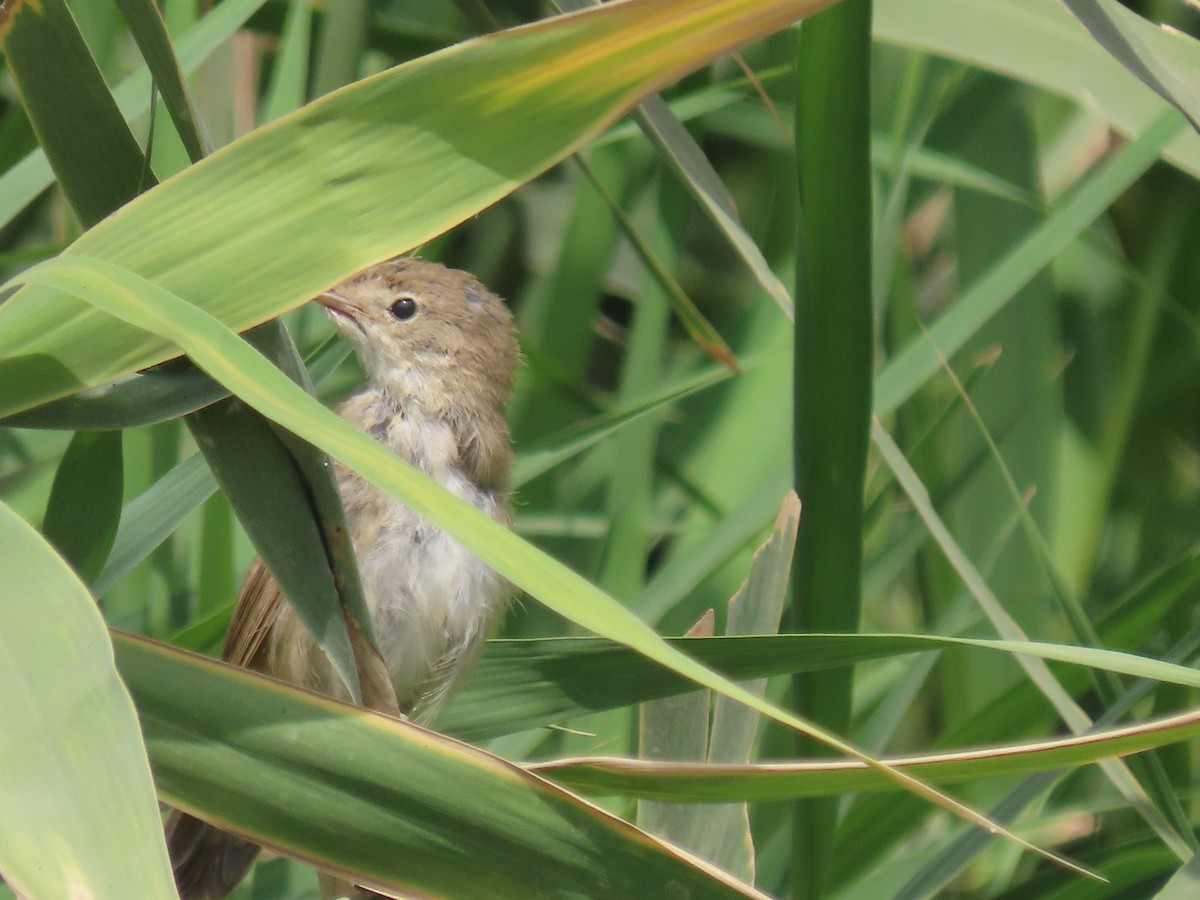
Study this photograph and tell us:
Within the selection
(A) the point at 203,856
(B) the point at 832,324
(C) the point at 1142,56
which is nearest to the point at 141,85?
(B) the point at 832,324

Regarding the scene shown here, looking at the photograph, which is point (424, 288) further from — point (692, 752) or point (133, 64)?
point (692, 752)

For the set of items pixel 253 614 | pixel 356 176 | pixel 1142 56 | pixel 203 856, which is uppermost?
pixel 1142 56

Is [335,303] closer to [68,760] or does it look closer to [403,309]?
[403,309]

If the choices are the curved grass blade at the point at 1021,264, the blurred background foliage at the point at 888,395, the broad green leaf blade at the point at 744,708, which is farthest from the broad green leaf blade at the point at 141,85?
the curved grass blade at the point at 1021,264

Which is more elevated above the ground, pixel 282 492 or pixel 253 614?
pixel 282 492

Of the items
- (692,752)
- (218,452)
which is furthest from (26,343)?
(692,752)

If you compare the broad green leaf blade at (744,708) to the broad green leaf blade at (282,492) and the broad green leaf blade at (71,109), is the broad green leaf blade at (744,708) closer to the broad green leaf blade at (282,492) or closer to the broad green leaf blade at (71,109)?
the broad green leaf blade at (282,492)
